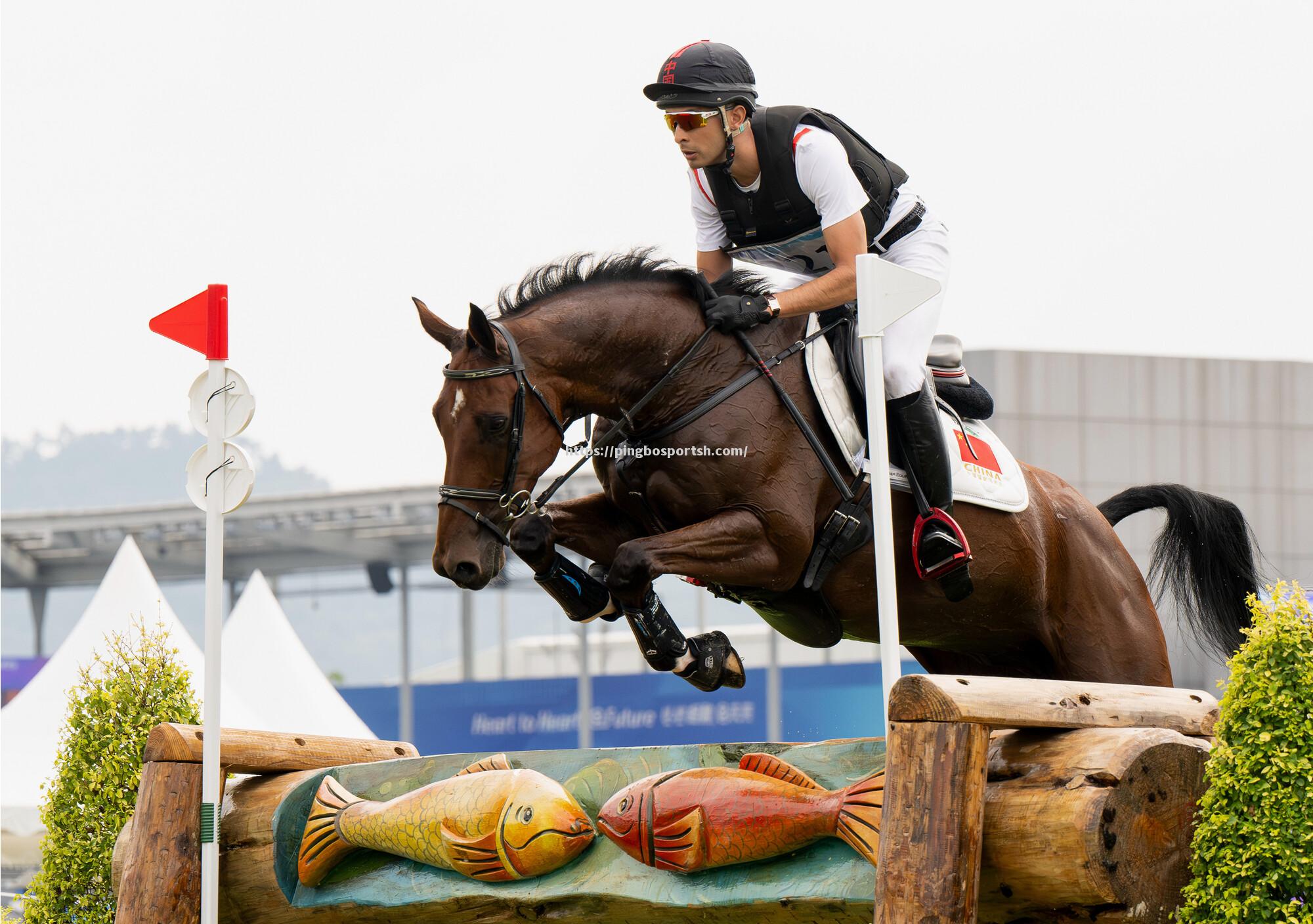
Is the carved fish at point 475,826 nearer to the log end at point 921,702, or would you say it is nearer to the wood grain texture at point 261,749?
the wood grain texture at point 261,749

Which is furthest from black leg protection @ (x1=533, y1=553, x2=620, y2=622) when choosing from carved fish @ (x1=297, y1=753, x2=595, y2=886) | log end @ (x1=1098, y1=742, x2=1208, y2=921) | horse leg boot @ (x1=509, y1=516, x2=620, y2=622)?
log end @ (x1=1098, y1=742, x2=1208, y2=921)

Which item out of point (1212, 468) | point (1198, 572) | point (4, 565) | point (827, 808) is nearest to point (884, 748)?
point (827, 808)

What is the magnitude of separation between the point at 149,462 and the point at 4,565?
376ft

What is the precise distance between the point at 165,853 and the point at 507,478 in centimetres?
129

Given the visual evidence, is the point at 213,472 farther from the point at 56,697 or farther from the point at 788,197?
the point at 56,697

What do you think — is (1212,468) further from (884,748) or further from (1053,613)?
(884,748)

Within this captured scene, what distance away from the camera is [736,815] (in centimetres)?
257

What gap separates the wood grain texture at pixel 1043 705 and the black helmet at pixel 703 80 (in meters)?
1.56

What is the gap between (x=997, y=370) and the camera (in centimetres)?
1678

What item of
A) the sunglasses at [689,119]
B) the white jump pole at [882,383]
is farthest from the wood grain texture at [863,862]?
the sunglasses at [689,119]

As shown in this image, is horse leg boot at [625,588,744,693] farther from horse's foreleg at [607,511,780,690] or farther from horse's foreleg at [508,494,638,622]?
horse's foreleg at [508,494,638,622]

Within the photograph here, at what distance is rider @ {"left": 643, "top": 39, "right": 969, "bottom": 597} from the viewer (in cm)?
333

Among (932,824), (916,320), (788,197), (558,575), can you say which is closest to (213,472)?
(558,575)

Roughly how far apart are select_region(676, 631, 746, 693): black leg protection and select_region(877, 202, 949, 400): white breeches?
0.72 m
